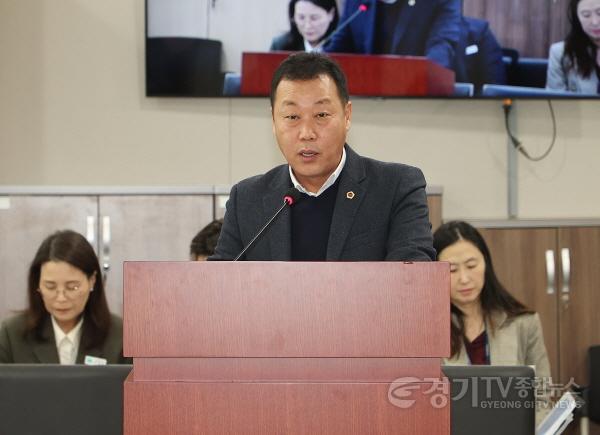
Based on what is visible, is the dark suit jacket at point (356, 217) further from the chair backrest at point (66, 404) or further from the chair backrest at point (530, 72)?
the chair backrest at point (530, 72)

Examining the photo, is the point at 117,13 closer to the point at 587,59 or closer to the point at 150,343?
the point at 587,59

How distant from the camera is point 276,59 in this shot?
15.6 feet

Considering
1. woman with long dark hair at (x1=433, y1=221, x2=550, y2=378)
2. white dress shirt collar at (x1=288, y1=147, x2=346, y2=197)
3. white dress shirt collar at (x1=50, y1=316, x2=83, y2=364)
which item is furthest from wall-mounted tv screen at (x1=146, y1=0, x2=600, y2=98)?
white dress shirt collar at (x1=288, y1=147, x2=346, y2=197)

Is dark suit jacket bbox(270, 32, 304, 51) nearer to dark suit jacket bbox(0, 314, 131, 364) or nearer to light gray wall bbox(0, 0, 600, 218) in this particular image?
light gray wall bbox(0, 0, 600, 218)

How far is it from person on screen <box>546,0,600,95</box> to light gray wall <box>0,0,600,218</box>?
0.69 feet

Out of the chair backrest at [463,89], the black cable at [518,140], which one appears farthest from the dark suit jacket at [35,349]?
the black cable at [518,140]

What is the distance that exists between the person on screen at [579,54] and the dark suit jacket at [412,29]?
60 cm

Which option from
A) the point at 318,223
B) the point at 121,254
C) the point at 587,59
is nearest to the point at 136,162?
the point at 121,254

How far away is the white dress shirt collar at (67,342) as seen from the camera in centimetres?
337

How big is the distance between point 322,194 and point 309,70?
33 cm

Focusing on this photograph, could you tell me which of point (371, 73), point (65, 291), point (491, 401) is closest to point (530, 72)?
point (371, 73)

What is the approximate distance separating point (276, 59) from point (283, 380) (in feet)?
11.0

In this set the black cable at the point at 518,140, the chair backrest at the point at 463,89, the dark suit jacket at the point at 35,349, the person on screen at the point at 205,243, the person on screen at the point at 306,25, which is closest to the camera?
the dark suit jacket at the point at 35,349

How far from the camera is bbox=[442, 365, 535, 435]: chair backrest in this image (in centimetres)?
190
